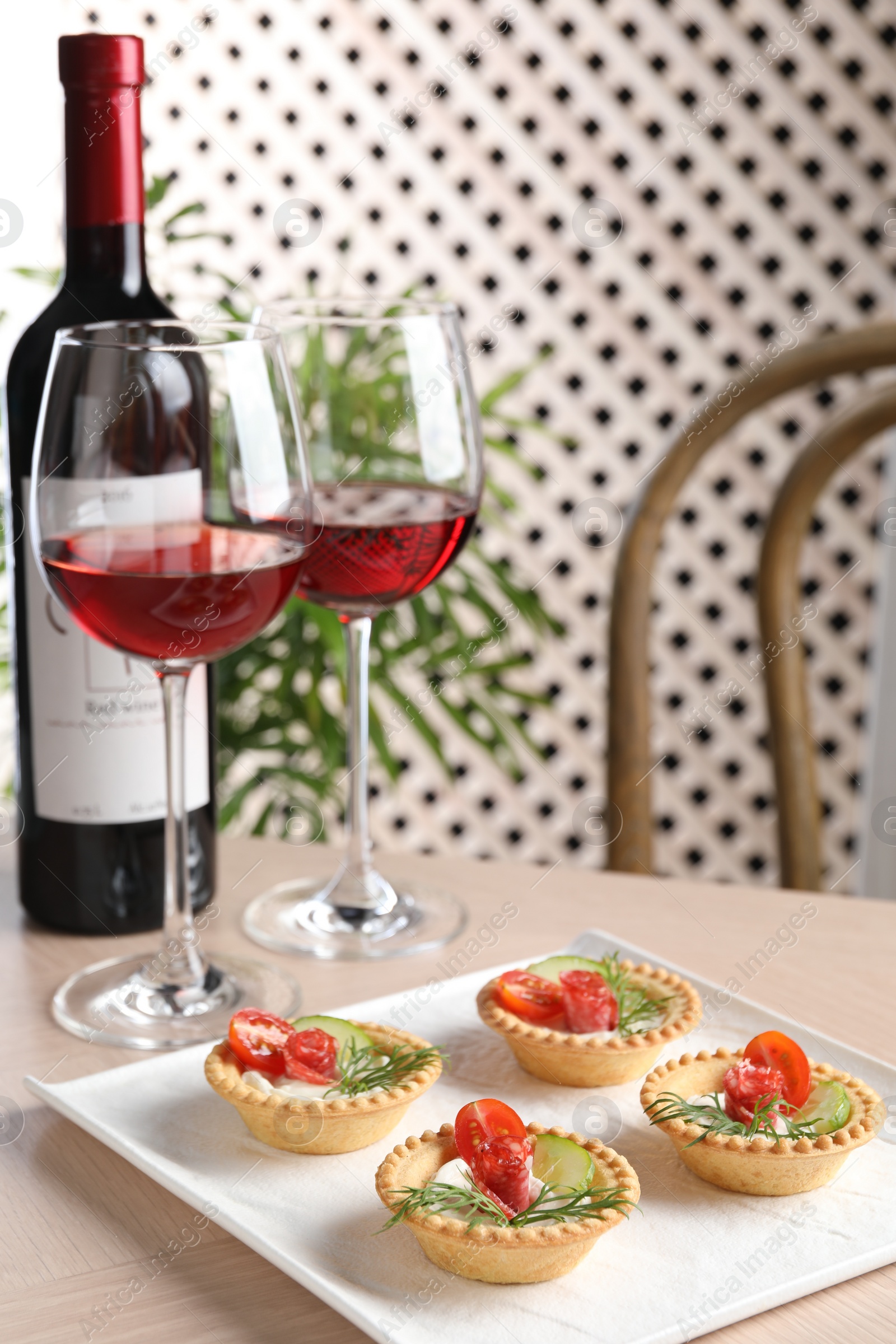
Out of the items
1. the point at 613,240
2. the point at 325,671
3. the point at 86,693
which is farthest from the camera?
the point at 613,240

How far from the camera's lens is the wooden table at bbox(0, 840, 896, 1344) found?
454mm

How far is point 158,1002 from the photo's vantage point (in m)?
0.70

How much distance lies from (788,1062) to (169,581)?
1.09ft

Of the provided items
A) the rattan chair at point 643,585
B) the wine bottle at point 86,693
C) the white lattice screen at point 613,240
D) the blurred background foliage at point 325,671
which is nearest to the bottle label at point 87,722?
the wine bottle at point 86,693

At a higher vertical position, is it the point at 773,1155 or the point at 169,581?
the point at 169,581

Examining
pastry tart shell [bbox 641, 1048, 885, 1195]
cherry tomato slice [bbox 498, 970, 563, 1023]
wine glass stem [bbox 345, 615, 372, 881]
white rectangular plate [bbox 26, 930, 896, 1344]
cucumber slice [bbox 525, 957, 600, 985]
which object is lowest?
white rectangular plate [bbox 26, 930, 896, 1344]

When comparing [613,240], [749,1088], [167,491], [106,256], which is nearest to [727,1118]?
[749,1088]

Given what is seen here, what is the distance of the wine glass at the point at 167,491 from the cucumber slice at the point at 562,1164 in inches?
8.9

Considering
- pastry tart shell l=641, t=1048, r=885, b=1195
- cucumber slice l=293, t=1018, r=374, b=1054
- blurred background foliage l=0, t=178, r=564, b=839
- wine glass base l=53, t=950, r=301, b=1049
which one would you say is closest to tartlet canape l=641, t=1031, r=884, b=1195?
pastry tart shell l=641, t=1048, r=885, b=1195

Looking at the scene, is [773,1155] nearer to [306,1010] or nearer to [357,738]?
[306,1010]

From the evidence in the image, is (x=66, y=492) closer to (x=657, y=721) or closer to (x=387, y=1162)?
(x=387, y=1162)

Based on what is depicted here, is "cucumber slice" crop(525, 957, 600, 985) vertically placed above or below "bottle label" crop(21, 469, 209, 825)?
below

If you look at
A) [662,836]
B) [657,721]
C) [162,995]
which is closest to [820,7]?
[657,721]

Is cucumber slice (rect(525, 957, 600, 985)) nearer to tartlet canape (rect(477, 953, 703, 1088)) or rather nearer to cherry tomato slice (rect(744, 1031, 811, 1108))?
tartlet canape (rect(477, 953, 703, 1088))
